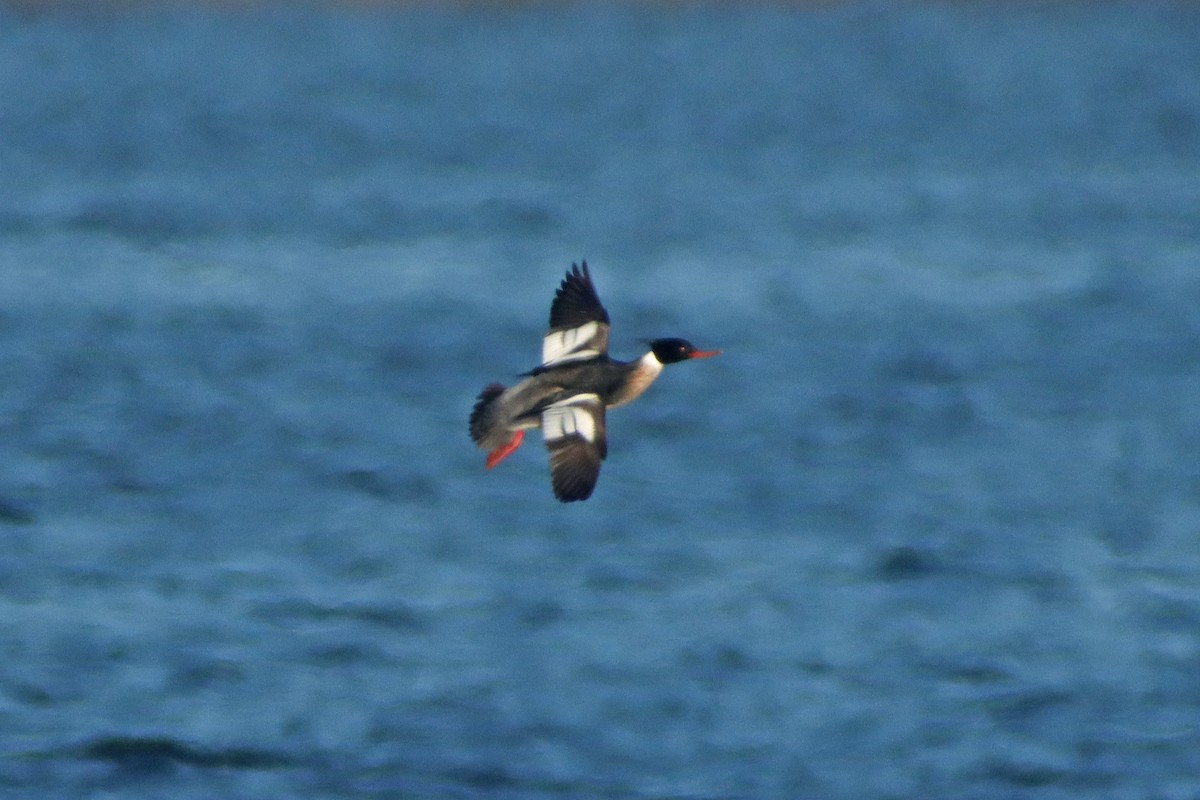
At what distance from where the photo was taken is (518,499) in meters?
19.0

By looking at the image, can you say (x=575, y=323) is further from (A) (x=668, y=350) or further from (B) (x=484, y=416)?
(B) (x=484, y=416)

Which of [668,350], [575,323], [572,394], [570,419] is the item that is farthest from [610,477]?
[570,419]

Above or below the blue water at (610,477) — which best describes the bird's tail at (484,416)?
below

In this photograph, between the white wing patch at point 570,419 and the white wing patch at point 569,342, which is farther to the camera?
the white wing patch at point 569,342

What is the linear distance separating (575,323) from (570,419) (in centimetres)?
95

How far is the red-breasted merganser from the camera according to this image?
336 inches

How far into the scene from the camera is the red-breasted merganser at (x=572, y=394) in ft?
28.0

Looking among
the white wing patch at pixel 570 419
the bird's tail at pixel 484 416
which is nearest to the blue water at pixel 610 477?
the bird's tail at pixel 484 416

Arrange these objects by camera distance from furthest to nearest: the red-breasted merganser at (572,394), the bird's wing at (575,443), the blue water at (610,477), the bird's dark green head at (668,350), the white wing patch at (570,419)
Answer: the blue water at (610,477) → the bird's dark green head at (668,350) → the white wing patch at (570,419) → the red-breasted merganser at (572,394) → the bird's wing at (575,443)

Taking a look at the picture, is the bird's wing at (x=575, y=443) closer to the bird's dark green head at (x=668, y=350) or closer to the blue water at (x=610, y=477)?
the bird's dark green head at (x=668, y=350)

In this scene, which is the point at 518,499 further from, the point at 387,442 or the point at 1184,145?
the point at 1184,145

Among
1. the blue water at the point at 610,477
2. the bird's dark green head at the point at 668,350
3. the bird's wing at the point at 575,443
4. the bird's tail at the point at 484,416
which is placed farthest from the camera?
the blue water at the point at 610,477

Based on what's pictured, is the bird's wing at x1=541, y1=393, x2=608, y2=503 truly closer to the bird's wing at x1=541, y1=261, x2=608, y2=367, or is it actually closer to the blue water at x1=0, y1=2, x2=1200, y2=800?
the bird's wing at x1=541, y1=261, x2=608, y2=367

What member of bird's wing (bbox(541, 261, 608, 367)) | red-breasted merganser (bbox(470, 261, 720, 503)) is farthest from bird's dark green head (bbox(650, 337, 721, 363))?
bird's wing (bbox(541, 261, 608, 367))
